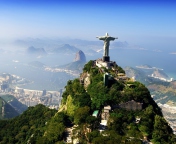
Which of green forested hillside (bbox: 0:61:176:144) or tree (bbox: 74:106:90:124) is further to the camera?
tree (bbox: 74:106:90:124)

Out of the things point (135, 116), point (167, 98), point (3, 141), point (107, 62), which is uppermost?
point (107, 62)

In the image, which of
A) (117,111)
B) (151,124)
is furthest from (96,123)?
(151,124)

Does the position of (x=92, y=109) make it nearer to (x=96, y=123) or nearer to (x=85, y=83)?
(x=96, y=123)

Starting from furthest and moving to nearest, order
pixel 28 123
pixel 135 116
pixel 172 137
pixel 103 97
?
pixel 28 123 → pixel 103 97 → pixel 135 116 → pixel 172 137

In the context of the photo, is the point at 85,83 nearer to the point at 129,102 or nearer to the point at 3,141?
the point at 129,102

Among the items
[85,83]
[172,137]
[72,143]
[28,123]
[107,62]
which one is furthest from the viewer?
[28,123]

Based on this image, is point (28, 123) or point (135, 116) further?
point (28, 123)

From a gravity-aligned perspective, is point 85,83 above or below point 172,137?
above

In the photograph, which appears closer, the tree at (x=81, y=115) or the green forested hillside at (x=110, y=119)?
the green forested hillside at (x=110, y=119)

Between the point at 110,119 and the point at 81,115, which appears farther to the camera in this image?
the point at 81,115

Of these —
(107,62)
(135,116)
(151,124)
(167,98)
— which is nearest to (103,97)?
(135,116)

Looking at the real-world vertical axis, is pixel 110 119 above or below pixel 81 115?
below
